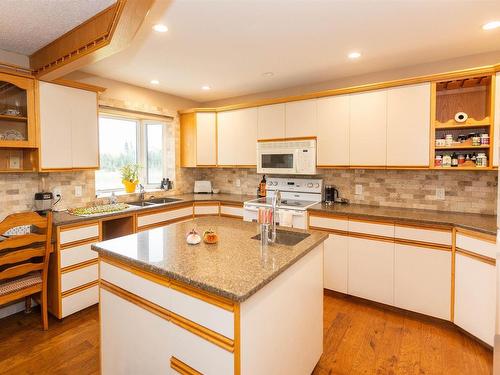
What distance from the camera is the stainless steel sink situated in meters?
1.95

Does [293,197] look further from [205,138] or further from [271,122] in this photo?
[205,138]

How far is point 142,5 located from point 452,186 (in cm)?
306

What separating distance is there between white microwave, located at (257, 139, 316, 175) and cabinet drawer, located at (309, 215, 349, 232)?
0.59 meters

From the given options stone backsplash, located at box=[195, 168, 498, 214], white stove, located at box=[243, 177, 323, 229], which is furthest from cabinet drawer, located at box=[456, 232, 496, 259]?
white stove, located at box=[243, 177, 323, 229]

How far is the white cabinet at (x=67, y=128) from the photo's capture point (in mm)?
2600

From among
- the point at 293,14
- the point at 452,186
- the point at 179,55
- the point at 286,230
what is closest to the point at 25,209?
the point at 179,55

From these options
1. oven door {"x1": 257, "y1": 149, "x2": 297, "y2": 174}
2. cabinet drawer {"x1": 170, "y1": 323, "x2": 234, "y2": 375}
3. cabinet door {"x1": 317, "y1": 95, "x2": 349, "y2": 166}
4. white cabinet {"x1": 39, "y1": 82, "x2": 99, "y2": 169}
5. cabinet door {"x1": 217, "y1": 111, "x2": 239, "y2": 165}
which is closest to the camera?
cabinet drawer {"x1": 170, "y1": 323, "x2": 234, "y2": 375}

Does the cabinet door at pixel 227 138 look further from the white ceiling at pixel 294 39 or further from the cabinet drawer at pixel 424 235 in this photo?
the cabinet drawer at pixel 424 235

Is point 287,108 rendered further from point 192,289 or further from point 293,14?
point 192,289

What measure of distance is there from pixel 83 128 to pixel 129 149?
3.53ft

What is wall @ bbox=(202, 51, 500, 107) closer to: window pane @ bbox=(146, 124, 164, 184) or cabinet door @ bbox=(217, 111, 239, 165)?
cabinet door @ bbox=(217, 111, 239, 165)

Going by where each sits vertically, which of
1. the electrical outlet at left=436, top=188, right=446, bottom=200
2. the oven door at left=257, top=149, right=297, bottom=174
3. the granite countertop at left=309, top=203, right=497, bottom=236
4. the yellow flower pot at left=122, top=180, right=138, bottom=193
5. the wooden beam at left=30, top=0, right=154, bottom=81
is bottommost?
the granite countertop at left=309, top=203, right=497, bottom=236

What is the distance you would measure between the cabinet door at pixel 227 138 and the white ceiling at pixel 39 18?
86.0 inches

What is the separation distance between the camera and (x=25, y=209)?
2.71 m
